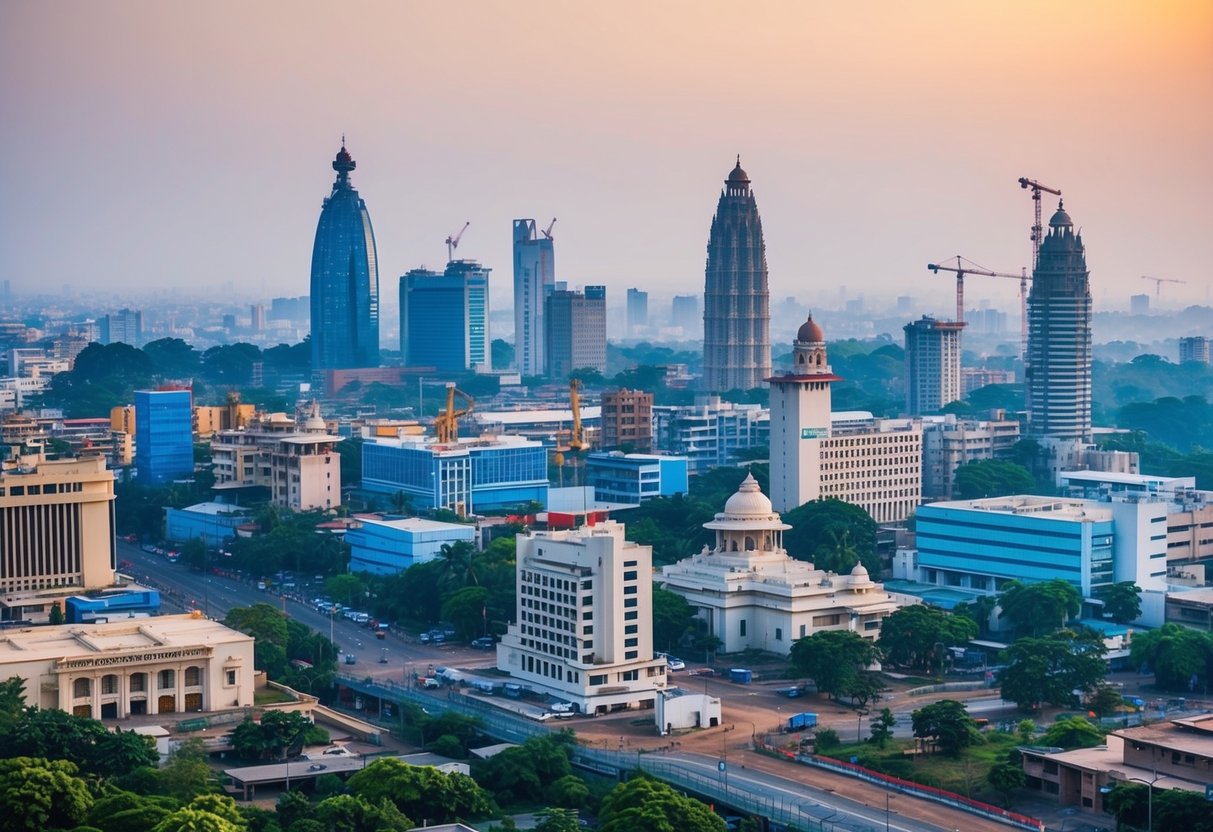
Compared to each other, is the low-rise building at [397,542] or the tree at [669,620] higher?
the low-rise building at [397,542]

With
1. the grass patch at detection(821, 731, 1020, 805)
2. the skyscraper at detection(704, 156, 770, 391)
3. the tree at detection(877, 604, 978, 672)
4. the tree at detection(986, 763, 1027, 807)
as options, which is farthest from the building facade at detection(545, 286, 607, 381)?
the tree at detection(986, 763, 1027, 807)

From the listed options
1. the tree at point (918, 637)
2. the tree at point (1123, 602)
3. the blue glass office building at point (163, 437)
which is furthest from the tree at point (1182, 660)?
the blue glass office building at point (163, 437)

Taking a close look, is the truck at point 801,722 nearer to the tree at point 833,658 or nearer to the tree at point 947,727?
the tree at point 833,658

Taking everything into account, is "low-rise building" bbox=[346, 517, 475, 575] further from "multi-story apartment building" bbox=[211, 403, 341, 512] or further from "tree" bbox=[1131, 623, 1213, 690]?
"tree" bbox=[1131, 623, 1213, 690]

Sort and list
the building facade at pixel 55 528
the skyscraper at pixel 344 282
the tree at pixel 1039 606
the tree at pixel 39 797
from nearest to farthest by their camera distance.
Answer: the tree at pixel 39 797
the tree at pixel 1039 606
the building facade at pixel 55 528
the skyscraper at pixel 344 282

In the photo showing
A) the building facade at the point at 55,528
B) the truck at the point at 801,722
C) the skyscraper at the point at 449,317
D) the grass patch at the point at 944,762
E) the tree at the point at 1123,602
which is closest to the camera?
the grass patch at the point at 944,762
